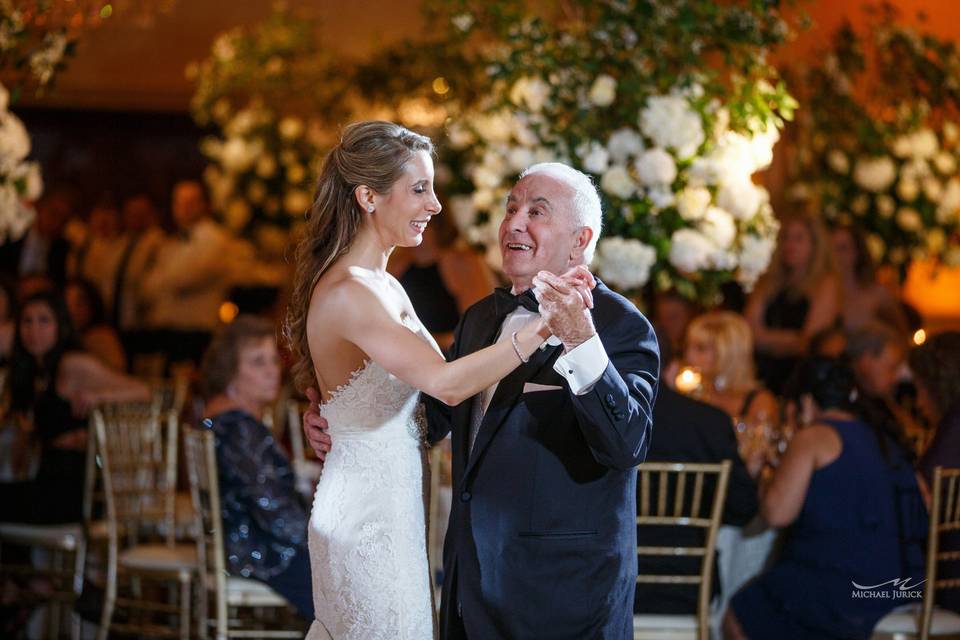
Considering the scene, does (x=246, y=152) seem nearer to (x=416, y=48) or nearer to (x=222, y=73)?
(x=222, y=73)

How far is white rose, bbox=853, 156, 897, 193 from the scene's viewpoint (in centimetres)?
698

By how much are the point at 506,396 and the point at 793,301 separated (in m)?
4.45

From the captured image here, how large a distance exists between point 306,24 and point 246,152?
1027 millimetres

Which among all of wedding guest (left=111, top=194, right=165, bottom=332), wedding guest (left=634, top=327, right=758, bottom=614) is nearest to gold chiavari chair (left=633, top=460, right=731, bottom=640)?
wedding guest (left=634, top=327, right=758, bottom=614)

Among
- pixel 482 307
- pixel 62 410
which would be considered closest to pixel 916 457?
pixel 482 307

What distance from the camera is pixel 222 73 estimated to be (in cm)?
895

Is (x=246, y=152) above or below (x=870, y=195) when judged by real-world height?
Answer: above

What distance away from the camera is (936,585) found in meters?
4.27

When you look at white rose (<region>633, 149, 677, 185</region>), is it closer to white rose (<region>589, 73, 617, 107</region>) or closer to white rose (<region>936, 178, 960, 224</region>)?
white rose (<region>589, 73, 617, 107</region>)

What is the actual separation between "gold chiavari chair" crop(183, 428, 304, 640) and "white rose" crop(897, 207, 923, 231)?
413cm

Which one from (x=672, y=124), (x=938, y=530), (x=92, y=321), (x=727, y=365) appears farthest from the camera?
(x=92, y=321)

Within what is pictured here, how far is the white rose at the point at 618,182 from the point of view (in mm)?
4621

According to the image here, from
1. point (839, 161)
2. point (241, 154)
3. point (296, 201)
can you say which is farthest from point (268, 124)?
point (839, 161)

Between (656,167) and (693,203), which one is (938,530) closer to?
(693,203)
